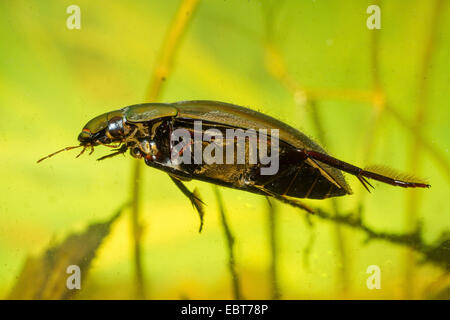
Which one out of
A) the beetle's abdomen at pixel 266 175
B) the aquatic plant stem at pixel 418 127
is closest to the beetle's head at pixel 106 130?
the beetle's abdomen at pixel 266 175

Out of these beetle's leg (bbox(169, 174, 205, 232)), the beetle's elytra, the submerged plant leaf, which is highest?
the beetle's elytra

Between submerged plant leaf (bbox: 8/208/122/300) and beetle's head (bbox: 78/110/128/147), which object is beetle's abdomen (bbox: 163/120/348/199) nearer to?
beetle's head (bbox: 78/110/128/147)

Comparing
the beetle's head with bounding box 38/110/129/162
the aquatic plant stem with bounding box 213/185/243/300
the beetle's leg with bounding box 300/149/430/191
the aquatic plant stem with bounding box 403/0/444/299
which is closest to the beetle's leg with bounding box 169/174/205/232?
the aquatic plant stem with bounding box 213/185/243/300

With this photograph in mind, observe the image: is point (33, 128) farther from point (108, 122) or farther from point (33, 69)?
point (108, 122)

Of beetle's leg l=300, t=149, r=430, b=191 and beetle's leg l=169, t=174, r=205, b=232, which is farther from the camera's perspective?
beetle's leg l=169, t=174, r=205, b=232

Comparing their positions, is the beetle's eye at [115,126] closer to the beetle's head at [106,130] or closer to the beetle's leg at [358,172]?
the beetle's head at [106,130]

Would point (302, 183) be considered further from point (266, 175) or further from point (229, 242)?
point (229, 242)

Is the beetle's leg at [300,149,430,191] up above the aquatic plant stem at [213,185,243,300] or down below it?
above
